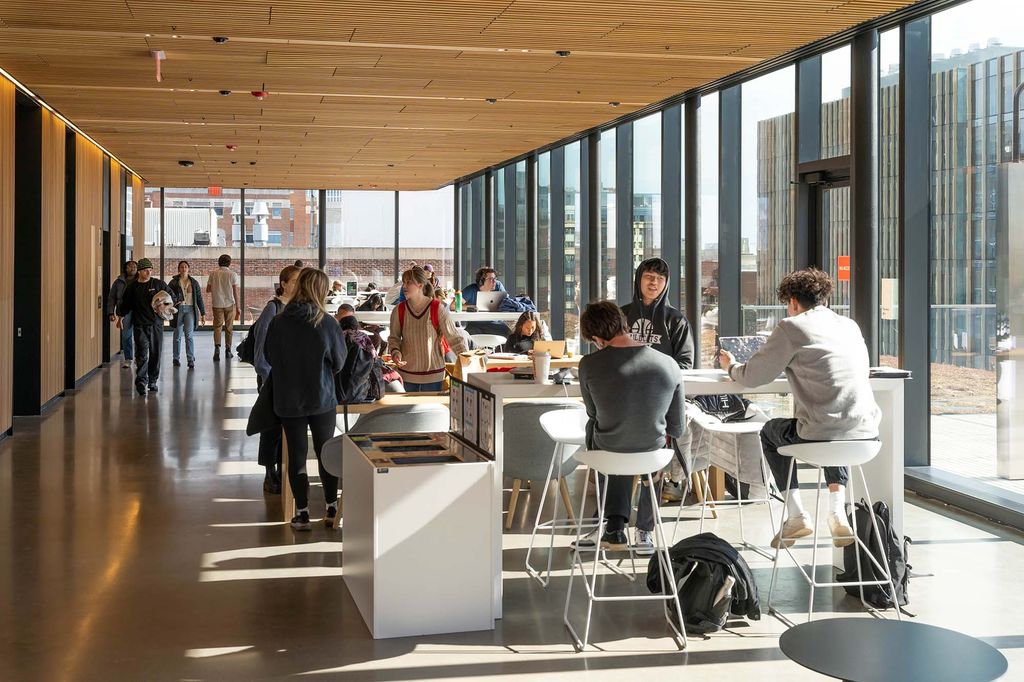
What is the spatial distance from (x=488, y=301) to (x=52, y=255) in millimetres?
4903

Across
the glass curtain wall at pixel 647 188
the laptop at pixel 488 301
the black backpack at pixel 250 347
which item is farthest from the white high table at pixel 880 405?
the laptop at pixel 488 301

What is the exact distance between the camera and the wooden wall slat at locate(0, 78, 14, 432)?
965cm

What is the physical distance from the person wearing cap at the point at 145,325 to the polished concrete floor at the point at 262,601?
5.23 metres

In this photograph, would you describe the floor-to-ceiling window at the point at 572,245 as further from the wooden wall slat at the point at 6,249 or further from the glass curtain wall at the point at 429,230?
the glass curtain wall at the point at 429,230

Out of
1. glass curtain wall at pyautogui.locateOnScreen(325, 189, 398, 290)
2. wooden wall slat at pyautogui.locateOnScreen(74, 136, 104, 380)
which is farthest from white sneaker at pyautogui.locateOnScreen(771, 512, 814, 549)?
glass curtain wall at pyautogui.locateOnScreen(325, 189, 398, 290)

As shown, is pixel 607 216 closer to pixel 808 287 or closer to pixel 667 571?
pixel 808 287

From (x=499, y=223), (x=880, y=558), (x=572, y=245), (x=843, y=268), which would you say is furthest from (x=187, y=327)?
(x=880, y=558)

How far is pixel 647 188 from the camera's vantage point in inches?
477

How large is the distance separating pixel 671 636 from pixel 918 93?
4.65m

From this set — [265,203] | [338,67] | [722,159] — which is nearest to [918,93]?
[722,159]

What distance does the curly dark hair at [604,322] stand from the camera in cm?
514

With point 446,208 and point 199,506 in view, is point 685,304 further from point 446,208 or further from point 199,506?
point 446,208

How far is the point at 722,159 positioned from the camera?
1016 centimetres

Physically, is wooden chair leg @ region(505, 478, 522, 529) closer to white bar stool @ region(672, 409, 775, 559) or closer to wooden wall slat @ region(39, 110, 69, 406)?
white bar stool @ region(672, 409, 775, 559)
